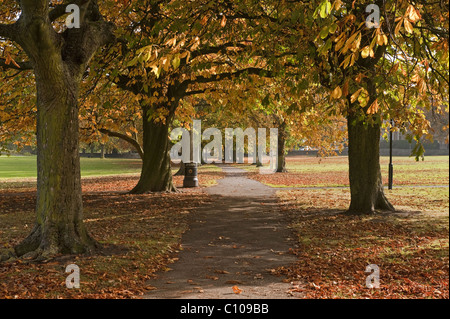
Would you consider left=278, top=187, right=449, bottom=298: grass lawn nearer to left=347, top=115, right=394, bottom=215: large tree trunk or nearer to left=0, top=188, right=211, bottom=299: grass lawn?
left=347, top=115, right=394, bottom=215: large tree trunk

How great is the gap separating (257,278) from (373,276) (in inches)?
65.4

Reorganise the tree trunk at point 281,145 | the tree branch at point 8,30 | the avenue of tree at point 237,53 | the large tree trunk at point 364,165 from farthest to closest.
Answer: the tree trunk at point 281,145 < the large tree trunk at point 364,165 < the tree branch at point 8,30 < the avenue of tree at point 237,53

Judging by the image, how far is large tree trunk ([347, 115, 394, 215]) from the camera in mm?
12789

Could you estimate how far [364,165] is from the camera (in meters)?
12.9

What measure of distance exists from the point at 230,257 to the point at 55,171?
344 cm

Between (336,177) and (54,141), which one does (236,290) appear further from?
(336,177)

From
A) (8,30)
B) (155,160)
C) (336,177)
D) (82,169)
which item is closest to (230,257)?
(8,30)

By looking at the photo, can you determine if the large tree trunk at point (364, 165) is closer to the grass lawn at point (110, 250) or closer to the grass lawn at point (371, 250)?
the grass lawn at point (371, 250)

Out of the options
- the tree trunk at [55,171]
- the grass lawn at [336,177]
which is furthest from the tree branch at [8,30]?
the grass lawn at [336,177]

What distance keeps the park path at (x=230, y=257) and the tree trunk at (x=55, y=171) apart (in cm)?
215

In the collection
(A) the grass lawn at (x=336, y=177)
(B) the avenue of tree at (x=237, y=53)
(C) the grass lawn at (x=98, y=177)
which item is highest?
(B) the avenue of tree at (x=237, y=53)

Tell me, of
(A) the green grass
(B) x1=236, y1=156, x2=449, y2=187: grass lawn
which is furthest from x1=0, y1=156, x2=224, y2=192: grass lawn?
(B) x1=236, y1=156, x2=449, y2=187: grass lawn

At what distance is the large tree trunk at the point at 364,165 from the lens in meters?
12.8

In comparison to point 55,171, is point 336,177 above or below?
below
